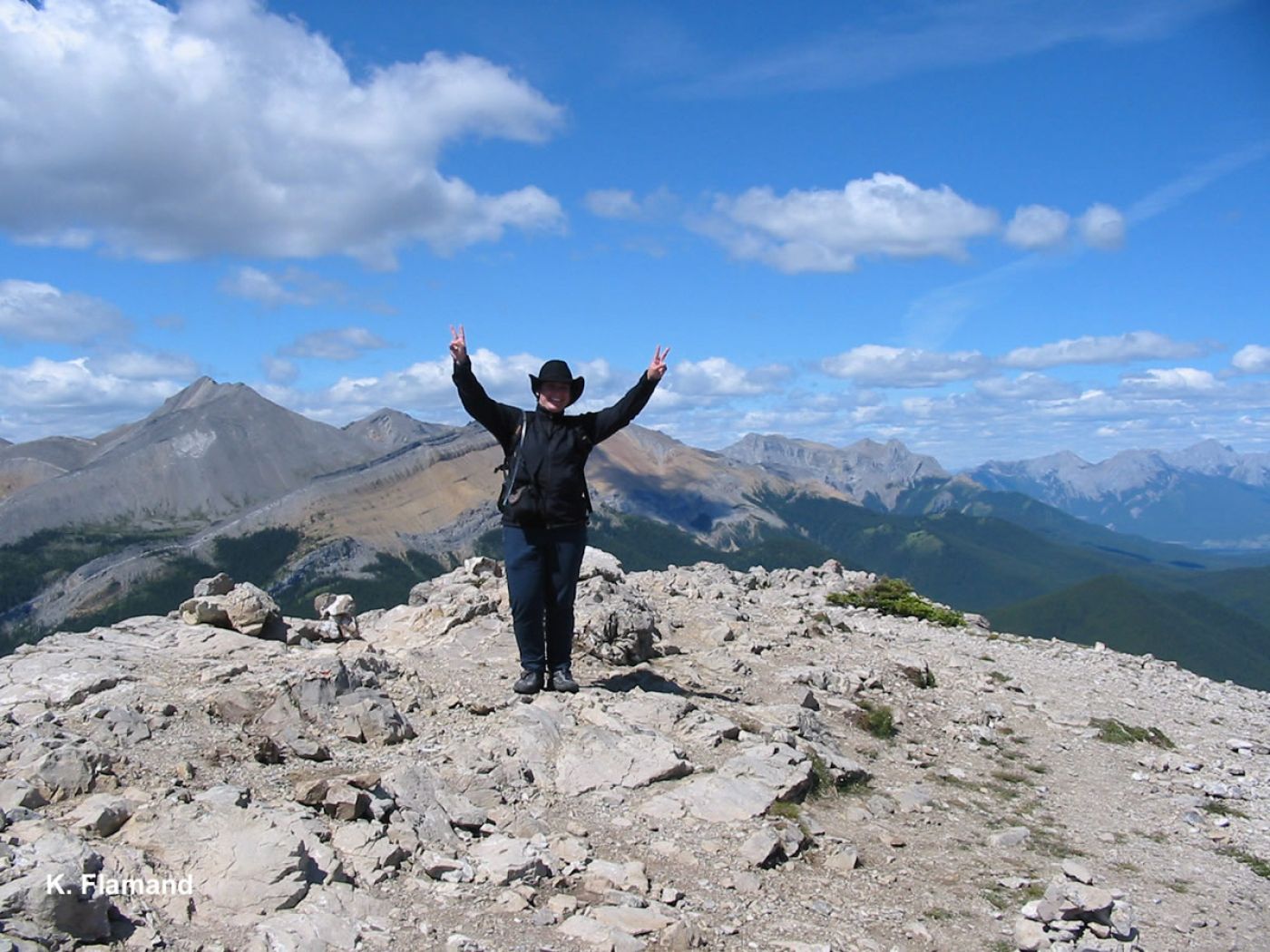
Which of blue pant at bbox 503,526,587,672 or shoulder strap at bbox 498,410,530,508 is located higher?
shoulder strap at bbox 498,410,530,508

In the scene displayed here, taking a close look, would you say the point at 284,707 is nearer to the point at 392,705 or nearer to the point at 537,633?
the point at 392,705

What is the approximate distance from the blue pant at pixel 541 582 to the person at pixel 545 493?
1cm

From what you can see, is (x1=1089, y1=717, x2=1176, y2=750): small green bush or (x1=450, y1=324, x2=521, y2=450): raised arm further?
(x1=1089, y1=717, x2=1176, y2=750): small green bush

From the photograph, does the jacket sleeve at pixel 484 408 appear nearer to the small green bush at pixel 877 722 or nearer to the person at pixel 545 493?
the person at pixel 545 493

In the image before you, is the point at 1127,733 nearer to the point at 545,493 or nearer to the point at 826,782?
the point at 826,782

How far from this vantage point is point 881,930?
7836mm

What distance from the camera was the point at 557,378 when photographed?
467 inches

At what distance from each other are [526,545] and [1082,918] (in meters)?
7.13

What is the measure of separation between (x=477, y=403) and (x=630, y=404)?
196 cm

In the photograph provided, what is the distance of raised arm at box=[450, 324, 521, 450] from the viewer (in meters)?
11.3

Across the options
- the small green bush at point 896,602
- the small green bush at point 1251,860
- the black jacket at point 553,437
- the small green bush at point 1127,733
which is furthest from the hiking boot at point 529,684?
the small green bush at point 896,602

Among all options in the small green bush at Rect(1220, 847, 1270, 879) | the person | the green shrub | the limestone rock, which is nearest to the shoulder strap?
the person

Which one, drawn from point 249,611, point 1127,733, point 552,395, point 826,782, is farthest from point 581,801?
point 1127,733

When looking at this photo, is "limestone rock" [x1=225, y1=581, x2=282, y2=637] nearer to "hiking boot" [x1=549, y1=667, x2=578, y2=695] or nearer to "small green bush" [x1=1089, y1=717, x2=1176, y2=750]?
"hiking boot" [x1=549, y1=667, x2=578, y2=695]
